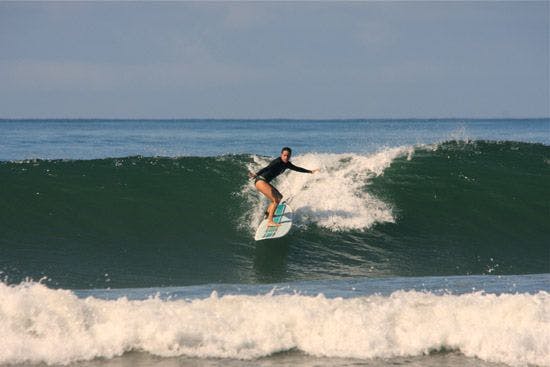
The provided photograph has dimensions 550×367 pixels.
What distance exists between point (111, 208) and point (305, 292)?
5.83 meters

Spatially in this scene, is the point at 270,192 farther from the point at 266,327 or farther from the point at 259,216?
the point at 266,327

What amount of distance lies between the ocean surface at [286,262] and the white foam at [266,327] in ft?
0.06

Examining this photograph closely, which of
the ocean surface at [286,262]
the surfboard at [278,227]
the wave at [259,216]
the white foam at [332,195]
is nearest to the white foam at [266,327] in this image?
the ocean surface at [286,262]

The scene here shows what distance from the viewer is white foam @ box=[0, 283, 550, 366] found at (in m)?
7.71

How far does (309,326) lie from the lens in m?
8.05

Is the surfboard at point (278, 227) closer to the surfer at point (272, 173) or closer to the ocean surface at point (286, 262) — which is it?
the ocean surface at point (286, 262)

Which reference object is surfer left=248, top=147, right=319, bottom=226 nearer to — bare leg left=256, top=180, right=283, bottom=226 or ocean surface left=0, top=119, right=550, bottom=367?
bare leg left=256, top=180, right=283, bottom=226

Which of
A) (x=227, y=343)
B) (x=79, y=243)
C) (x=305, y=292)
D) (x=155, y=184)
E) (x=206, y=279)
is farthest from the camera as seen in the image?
(x=155, y=184)

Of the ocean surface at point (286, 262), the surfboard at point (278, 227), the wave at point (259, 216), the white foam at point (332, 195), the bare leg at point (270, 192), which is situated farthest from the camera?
the white foam at point (332, 195)

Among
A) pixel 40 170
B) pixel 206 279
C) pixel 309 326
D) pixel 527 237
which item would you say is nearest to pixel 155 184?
pixel 40 170

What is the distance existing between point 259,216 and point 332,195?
1.51 meters

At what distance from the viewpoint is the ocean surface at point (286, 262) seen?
308 inches

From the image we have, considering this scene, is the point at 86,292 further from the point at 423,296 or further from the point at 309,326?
the point at 423,296

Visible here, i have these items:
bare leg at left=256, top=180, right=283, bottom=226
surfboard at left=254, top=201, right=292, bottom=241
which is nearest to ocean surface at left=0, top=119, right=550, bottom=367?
surfboard at left=254, top=201, right=292, bottom=241
